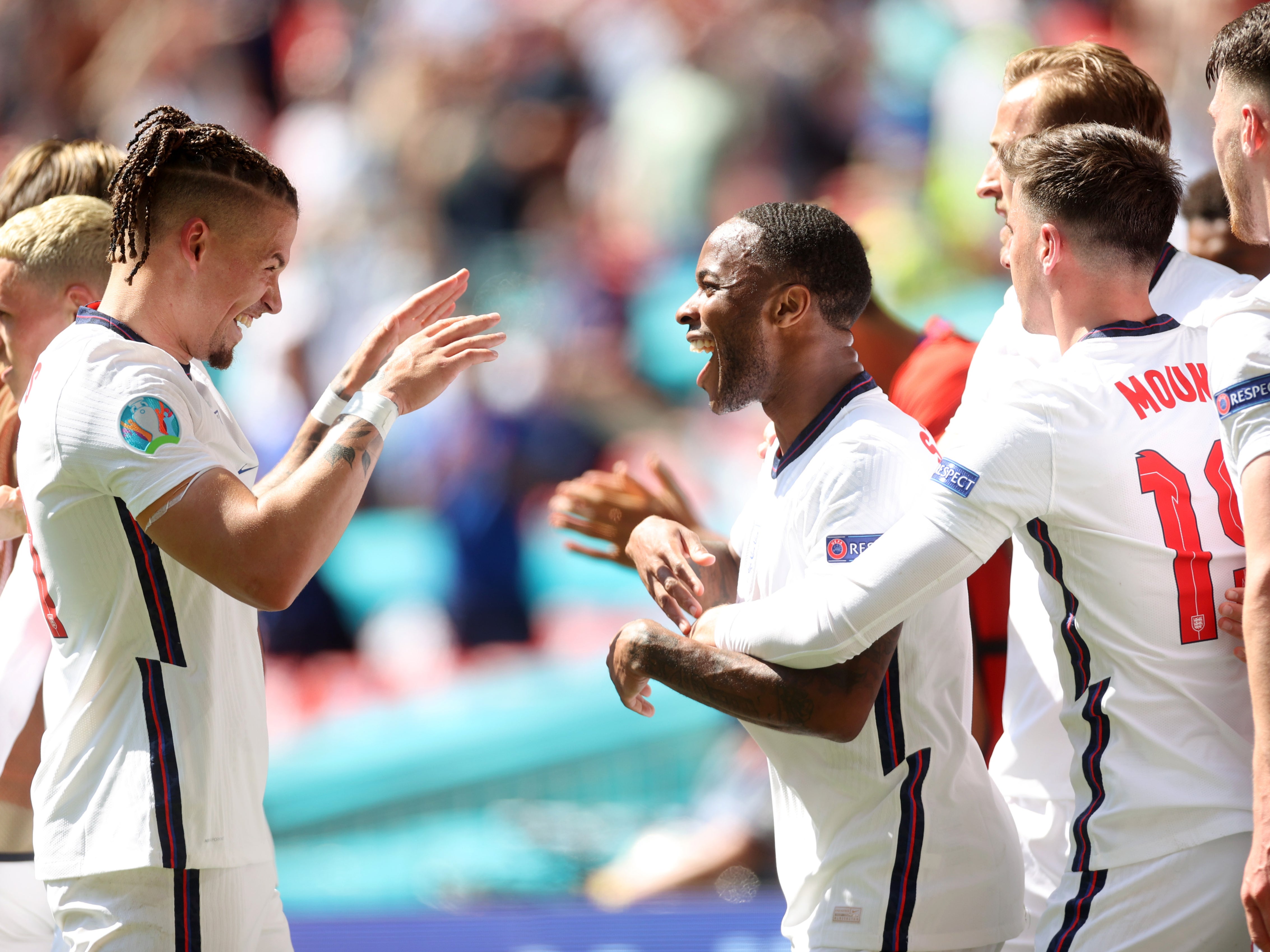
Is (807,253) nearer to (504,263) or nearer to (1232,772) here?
(1232,772)

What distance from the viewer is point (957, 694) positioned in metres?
2.09

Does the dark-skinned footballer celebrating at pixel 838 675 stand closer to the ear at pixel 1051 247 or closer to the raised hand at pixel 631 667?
the raised hand at pixel 631 667

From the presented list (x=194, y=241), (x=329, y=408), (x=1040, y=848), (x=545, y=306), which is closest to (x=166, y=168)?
(x=194, y=241)

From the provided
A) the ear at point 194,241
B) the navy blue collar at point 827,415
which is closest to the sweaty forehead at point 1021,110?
the navy blue collar at point 827,415

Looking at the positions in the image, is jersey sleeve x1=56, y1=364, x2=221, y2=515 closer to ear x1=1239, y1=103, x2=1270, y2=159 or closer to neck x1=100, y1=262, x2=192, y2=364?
neck x1=100, y1=262, x2=192, y2=364

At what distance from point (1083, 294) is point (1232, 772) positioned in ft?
2.62

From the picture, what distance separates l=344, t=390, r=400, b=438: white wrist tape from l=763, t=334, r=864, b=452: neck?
699mm

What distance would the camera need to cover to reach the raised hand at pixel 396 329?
249 cm

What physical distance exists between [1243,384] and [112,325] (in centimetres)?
186

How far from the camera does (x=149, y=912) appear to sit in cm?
201

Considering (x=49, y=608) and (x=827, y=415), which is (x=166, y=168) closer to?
(x=49, y=608)

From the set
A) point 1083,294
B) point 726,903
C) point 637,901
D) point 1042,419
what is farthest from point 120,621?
point 637,901

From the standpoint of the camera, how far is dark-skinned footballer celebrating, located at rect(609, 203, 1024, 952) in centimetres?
197

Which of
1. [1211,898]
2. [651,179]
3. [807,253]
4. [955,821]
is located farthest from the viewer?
[651,179]
